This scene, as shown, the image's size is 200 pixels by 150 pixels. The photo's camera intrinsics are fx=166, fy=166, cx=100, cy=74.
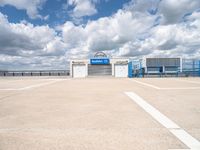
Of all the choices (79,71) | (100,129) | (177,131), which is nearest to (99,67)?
(79,71)

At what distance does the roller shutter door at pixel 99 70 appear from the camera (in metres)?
39.5

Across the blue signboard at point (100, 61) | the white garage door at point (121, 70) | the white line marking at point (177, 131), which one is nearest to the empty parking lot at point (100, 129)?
the white line marking at point (177, 131)

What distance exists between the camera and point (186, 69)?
104 feet

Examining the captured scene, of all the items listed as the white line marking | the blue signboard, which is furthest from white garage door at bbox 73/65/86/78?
the white line marking

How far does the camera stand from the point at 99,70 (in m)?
39.6

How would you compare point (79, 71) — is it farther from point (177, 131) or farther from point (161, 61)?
point (177, 131)

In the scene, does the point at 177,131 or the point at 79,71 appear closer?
the point at 177,131

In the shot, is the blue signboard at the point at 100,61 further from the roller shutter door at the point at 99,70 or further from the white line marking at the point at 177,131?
the white line marking at the point at 177,131

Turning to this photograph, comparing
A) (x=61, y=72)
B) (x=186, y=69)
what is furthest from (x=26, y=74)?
(x=186, y=69)

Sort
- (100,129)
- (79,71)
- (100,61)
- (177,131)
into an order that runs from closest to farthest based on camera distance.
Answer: (177,131)
(100,129)
(79,71)
(100,61)

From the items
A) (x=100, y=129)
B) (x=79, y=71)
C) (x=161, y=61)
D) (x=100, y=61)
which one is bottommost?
(x=100, y=129)

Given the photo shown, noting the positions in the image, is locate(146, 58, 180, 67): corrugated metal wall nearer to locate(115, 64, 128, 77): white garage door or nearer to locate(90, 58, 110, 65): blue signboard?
locate(115, 64, 128, 77): white garage door

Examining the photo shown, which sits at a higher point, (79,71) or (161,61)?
(161,61)

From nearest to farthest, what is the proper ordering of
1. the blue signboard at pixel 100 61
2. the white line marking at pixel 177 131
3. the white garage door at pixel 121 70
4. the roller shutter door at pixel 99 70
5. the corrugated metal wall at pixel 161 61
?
1. the white line marking at pixel 177 131
2. the white garage door at pixel 121 70
3. the blue signboard at pixel 100 61
4. the roller shutter door at pixel 99 70
5. the corrugated metal wall at pixel 161 61
